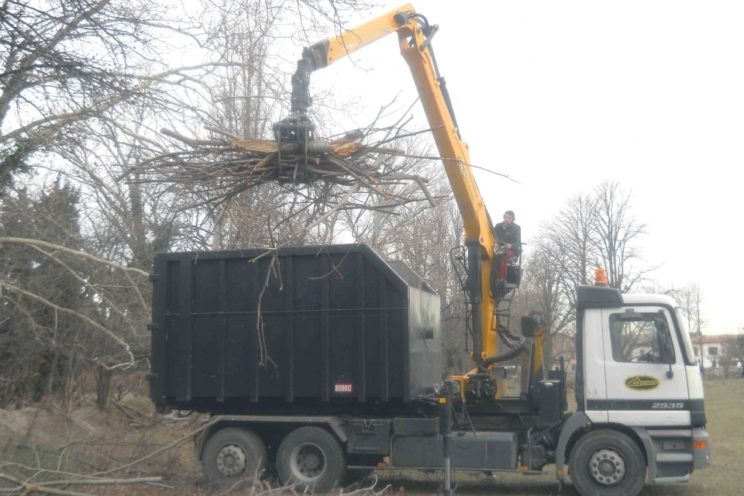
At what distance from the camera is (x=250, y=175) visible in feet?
29.7

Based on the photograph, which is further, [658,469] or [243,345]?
[243,345]

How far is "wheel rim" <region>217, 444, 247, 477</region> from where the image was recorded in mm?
12977

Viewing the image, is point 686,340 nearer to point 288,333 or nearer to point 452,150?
point 452,150

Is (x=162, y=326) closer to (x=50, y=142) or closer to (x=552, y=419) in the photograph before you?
(x=50, y=142)

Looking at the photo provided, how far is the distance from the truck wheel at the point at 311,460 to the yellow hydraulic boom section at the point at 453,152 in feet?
8.69

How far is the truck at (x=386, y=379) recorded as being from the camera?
1238cm

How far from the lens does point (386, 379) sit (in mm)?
12523

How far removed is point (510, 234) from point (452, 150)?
1.68 metres

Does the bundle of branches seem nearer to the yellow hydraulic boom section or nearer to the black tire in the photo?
the yellow hydraulic boom section

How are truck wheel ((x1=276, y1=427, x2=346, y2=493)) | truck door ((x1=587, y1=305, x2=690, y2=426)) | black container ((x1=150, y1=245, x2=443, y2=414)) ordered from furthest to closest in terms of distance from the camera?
truck wheel ((x1=276, y1=427, x2=346, y2=493)), black container ((x1=150, y1=245, x2=443, y2=414)), truck door ((x1=587, y1=305, x2=690, y2=426))

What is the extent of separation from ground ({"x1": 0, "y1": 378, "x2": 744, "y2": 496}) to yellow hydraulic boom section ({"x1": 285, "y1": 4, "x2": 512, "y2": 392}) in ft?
7.04

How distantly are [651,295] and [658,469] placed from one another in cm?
234

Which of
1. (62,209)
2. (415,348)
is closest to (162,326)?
(415,348)

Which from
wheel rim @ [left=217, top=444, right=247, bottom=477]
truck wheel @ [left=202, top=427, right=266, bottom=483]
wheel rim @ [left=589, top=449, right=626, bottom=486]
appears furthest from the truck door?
wheel rim @ [left=217, top=444, right=247, bottom=477]
